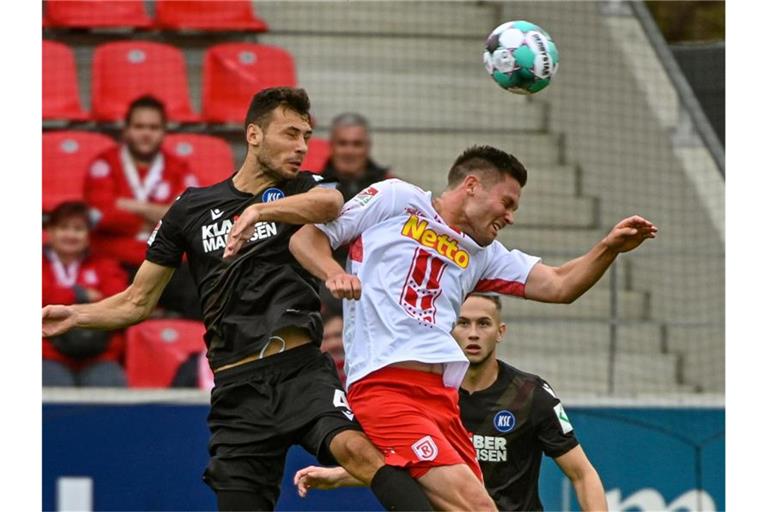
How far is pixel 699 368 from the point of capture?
1104cm

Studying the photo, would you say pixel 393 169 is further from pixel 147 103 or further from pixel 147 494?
pixel 147 494

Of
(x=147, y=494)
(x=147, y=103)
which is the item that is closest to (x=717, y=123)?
(x=147, y=103)

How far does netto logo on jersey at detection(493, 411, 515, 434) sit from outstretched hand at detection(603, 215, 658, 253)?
1193 mm

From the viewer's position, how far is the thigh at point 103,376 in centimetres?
937

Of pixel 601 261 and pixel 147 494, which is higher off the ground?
pixel 601 261

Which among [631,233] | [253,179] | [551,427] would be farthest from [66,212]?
[631,233]

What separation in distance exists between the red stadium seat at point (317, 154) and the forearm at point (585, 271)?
4829 mm

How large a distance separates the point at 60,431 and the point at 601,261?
4.46 m

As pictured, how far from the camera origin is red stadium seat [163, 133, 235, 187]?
10.8 metres

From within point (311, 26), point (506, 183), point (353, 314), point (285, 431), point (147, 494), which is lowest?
point (147, 494)

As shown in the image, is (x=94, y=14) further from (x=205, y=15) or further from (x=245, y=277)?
(x=245, y=277)

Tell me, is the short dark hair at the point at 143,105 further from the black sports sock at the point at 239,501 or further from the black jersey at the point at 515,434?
the black sports sock at the point at 239,501

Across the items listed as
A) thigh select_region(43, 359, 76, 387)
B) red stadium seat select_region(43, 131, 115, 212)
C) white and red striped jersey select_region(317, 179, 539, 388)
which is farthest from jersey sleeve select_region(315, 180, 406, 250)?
red stadium seat select_region(43, 131, 115, 212)

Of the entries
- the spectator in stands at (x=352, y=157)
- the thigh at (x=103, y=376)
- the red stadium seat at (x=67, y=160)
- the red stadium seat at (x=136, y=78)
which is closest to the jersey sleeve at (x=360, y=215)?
the thigh at (x=103, y=376)
